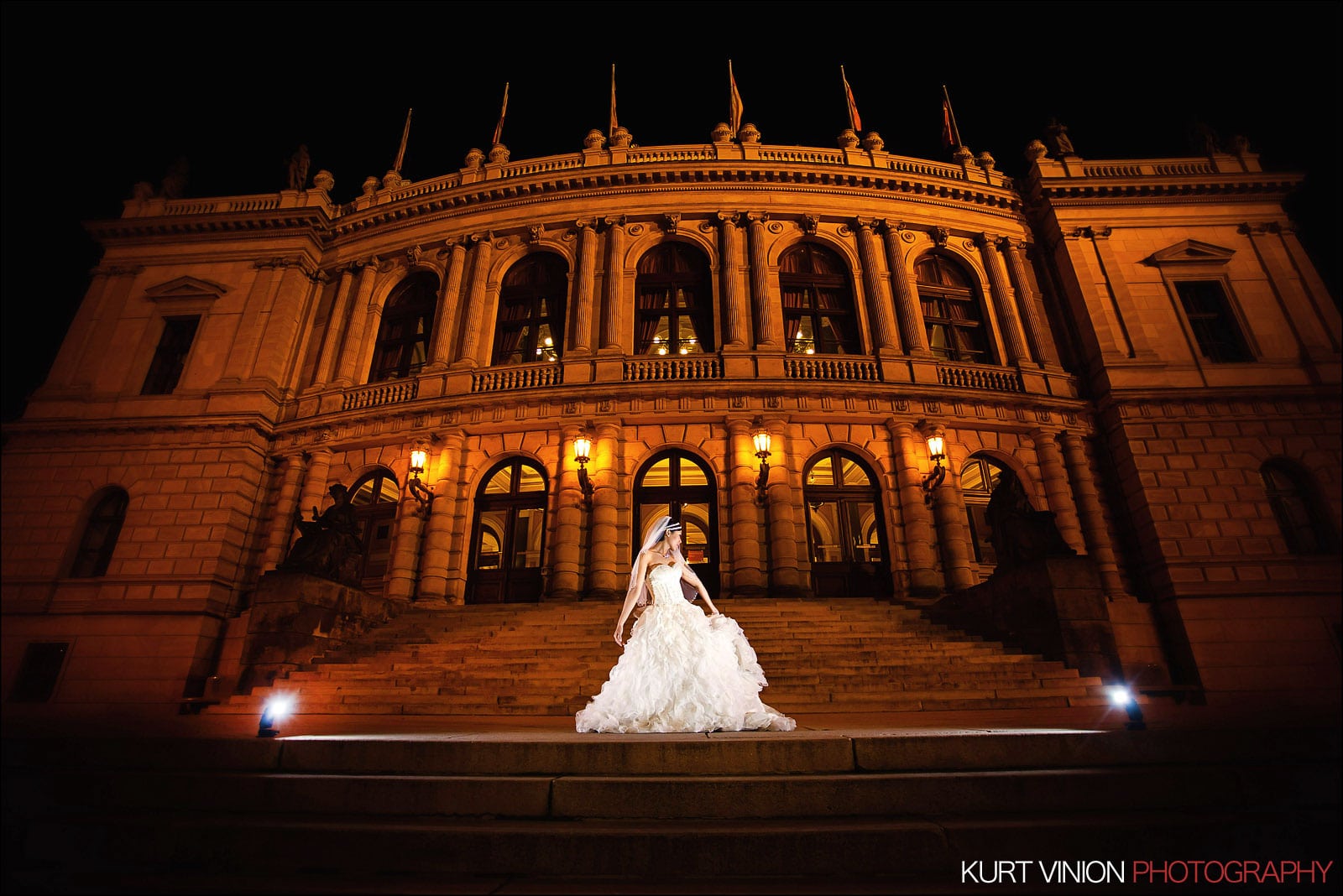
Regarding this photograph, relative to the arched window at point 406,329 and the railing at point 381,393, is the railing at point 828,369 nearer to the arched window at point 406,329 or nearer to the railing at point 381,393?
the railing at point 381,393

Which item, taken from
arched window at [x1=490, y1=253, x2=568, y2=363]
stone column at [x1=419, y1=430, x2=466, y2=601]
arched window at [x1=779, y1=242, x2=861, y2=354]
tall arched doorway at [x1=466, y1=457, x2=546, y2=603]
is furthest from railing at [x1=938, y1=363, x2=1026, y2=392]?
stone column at [x1=419, y1=430, x2=466, y2=601]

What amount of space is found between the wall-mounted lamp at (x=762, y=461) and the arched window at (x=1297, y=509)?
40.5 feet

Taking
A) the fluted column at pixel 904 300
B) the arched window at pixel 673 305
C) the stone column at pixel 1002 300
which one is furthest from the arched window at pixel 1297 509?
the arched window at pixel 673 305

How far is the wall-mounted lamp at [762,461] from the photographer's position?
14.9 meters

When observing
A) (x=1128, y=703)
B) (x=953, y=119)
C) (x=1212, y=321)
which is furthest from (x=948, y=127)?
(x=1128, y=703)

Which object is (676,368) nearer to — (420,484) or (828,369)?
(828,369)

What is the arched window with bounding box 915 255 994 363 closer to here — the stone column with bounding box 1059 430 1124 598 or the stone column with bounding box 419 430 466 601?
the stone column with bounding box 1059 430 1124 598

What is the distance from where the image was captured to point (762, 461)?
49.2 ft

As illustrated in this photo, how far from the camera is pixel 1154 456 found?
15484 mm

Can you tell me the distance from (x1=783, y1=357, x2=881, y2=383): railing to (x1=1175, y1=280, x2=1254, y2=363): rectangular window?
387 inches

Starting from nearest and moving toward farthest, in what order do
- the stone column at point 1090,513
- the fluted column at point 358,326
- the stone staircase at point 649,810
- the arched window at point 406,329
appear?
the stone staircase at point 649,810, the stone column at point 1090,513, the fluted column at point 358,326, the arched window at point 406,329

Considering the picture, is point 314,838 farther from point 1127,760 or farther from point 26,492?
point 26,492

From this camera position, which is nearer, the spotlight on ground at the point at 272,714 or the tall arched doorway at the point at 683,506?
the spotlight on ground at the point at 272,714

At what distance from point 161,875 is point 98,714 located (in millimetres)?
14958
